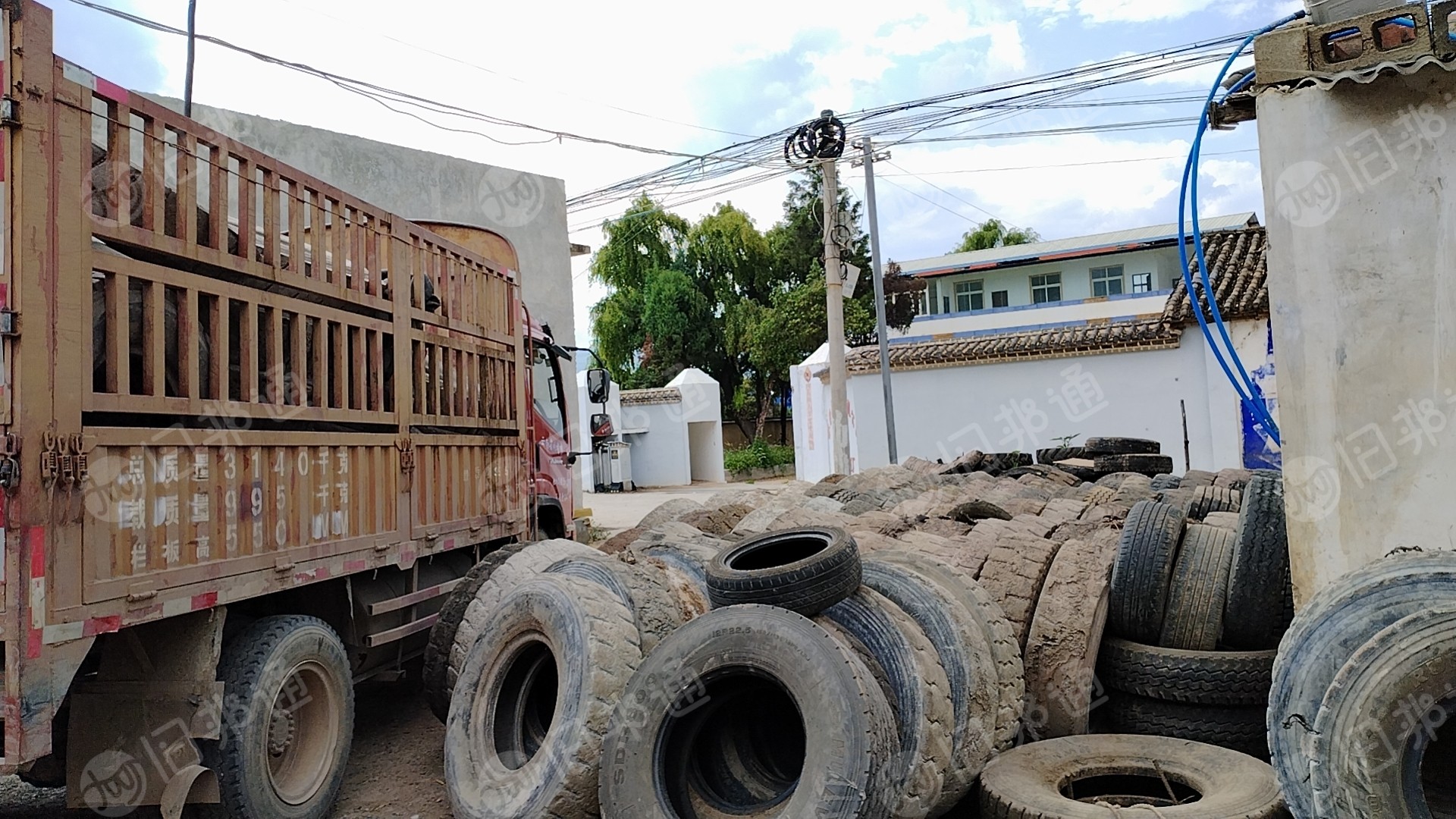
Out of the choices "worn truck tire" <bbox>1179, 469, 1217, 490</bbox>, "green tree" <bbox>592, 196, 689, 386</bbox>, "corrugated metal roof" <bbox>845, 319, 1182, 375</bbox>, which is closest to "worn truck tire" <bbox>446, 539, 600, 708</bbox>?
"worn truck tire" <bbox>1179, 469, 1217, 490</bbox>

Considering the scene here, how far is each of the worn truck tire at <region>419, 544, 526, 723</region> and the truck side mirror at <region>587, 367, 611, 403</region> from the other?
128 inches

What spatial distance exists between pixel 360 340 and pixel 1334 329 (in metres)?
4.80

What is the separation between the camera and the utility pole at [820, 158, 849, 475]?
15.8m

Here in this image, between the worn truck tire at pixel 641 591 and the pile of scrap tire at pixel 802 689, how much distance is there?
0.01m

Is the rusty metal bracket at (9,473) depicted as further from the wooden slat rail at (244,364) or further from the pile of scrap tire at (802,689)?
the pile of scrap tire at (802,689)

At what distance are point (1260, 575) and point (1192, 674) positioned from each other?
0.59 metres

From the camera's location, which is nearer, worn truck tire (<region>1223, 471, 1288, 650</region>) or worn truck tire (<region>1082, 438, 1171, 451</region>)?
worn truck tire (<region>1223, 471, 1288, 650</region>)

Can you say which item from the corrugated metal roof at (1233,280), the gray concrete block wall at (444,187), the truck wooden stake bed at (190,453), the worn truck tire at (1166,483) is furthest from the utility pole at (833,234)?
the truck wooden stake bed at (190,453)

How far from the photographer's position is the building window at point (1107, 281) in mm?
32375

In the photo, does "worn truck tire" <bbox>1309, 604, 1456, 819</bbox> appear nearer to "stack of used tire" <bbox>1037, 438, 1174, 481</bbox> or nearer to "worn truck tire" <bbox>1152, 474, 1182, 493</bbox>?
"worn truck tire" <bbox>1152, 474, 1182, 493</bbox>

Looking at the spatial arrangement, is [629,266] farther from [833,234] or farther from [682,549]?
[682,549]

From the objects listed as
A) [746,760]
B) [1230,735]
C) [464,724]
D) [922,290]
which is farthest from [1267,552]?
[922,290]

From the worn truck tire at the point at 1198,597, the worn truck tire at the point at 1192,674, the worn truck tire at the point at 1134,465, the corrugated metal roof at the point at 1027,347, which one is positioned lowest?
the worn truck tire at the point at 1192,674

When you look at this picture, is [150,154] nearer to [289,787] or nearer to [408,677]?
[289,787]
